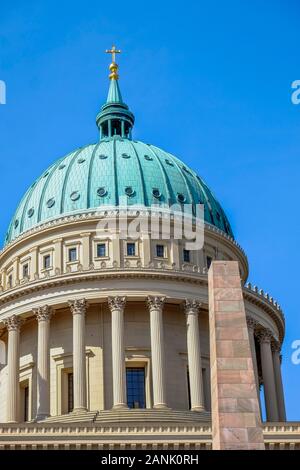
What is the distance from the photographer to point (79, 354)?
230ft

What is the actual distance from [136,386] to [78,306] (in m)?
7.21

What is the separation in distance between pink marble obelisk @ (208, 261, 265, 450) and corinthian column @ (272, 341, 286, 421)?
49.6m

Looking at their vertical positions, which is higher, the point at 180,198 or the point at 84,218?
the point at 180,198

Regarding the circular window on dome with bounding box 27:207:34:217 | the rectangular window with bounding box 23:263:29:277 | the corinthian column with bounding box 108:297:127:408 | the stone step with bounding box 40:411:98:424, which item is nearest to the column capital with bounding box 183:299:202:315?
the corinthian column with bounding box 108:297:127:408

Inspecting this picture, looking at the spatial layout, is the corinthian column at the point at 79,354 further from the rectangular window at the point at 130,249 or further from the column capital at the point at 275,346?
the column capital at the point at 275,346

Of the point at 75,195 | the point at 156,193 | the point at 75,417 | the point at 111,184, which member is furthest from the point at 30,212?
the point at 75,417

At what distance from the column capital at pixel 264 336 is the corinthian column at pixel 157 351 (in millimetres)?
9980

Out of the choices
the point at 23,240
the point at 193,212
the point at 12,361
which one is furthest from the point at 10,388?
the point at 193,212

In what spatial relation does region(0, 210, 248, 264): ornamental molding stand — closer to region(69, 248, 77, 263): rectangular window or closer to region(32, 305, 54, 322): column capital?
region(69, 248, 77, 263): rectangular window

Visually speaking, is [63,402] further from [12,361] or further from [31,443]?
[31,443]

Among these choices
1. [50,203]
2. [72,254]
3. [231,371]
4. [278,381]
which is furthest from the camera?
[50,203]

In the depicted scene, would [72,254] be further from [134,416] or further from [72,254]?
[134,416]

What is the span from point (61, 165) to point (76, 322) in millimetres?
17561

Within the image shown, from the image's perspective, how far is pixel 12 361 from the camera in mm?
72250
